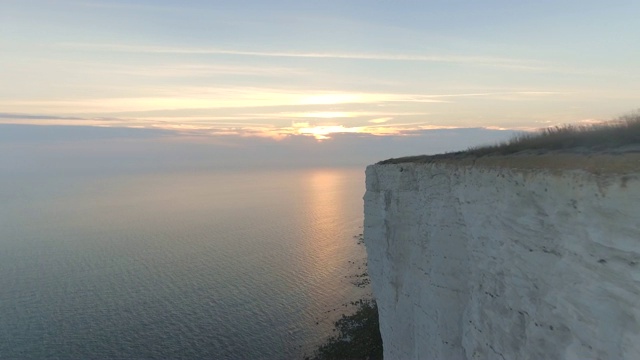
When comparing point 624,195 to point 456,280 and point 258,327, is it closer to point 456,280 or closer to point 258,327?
point 456,280

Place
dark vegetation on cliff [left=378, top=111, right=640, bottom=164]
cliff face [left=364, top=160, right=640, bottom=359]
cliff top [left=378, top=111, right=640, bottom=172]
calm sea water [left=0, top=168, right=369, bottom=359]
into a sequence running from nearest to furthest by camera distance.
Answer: cliff face [left=364, top=160, right=640, bottom=359], cliff top [left=378, top=111, right=640, bottom=172], dark vegetation on cliff [left=378, top=111, right=640, bottom=164], calm sea water [left=0, top=168, right=369, bottom=359]

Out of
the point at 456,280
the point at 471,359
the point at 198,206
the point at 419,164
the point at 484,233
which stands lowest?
the point at 198,206

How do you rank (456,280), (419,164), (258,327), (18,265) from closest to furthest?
(456,280) → (419,164) → (258,327) → (18,265)

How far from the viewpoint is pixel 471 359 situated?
1185 cm

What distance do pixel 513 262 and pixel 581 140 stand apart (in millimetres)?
3390

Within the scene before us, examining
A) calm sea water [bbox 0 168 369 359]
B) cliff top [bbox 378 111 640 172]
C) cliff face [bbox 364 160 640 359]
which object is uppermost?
cliff top [bbox 378 111 640 172]

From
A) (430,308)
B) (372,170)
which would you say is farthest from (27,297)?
(430,308)

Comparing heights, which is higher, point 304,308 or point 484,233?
point 484,233

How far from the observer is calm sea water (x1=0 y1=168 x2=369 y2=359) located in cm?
2717

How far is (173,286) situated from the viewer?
1414 inches

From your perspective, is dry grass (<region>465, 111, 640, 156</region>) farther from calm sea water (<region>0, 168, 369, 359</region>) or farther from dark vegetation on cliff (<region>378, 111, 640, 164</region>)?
calm sea water (<region>0, 168, 369, 359</region>)

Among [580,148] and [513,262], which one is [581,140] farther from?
[513,262]

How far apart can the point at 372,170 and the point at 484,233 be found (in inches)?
384

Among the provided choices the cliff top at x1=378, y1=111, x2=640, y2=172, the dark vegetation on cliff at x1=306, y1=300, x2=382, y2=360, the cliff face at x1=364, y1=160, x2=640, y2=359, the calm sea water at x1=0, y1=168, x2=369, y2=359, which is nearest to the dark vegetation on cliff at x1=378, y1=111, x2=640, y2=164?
the cliff top at x1=378, y1=111, x2=640, y2=172
